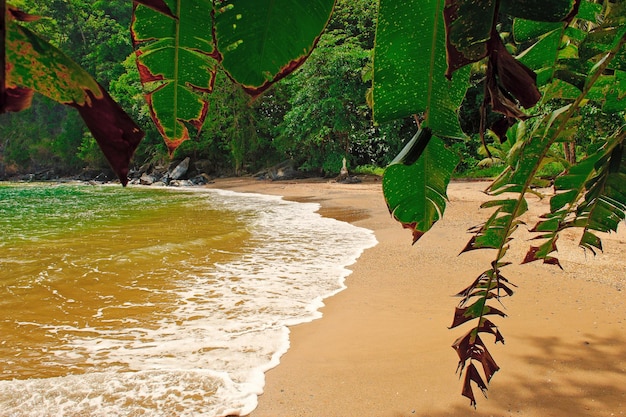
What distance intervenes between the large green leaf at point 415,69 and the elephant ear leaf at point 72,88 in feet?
0.99

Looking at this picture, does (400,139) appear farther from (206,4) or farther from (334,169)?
(206,4)

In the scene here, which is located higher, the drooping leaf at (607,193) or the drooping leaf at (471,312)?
the drooping leaf at (607,193)

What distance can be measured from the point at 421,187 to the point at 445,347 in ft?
8.55

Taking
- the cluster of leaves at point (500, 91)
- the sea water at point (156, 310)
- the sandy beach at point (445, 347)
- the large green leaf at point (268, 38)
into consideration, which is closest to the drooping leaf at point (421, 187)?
the cluster of leaves at point (500, 91)

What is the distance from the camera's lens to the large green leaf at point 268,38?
39 centimetres

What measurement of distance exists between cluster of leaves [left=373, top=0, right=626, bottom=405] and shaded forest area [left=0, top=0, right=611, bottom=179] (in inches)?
431

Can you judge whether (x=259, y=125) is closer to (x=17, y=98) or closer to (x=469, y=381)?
(x=469, y=381)

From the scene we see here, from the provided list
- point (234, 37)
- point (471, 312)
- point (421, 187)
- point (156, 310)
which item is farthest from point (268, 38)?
point (156, 310)

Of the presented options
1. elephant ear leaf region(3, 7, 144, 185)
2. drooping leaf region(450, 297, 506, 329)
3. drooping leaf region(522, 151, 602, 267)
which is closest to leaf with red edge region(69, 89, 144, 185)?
elephant ear leaf region(3, 7, 144, 185)

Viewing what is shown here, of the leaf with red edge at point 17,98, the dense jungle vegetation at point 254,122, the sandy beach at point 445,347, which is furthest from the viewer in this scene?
the dense jungle vegetation at point 254,122

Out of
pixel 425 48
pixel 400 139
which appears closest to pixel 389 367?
pixel 425 48

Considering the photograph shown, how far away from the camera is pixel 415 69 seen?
1.60 feet

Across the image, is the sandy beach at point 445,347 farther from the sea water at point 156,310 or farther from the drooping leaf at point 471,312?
the drooping leaf at point 471,312

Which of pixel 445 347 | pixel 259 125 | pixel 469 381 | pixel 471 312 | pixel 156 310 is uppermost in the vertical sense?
pixel 259 125
